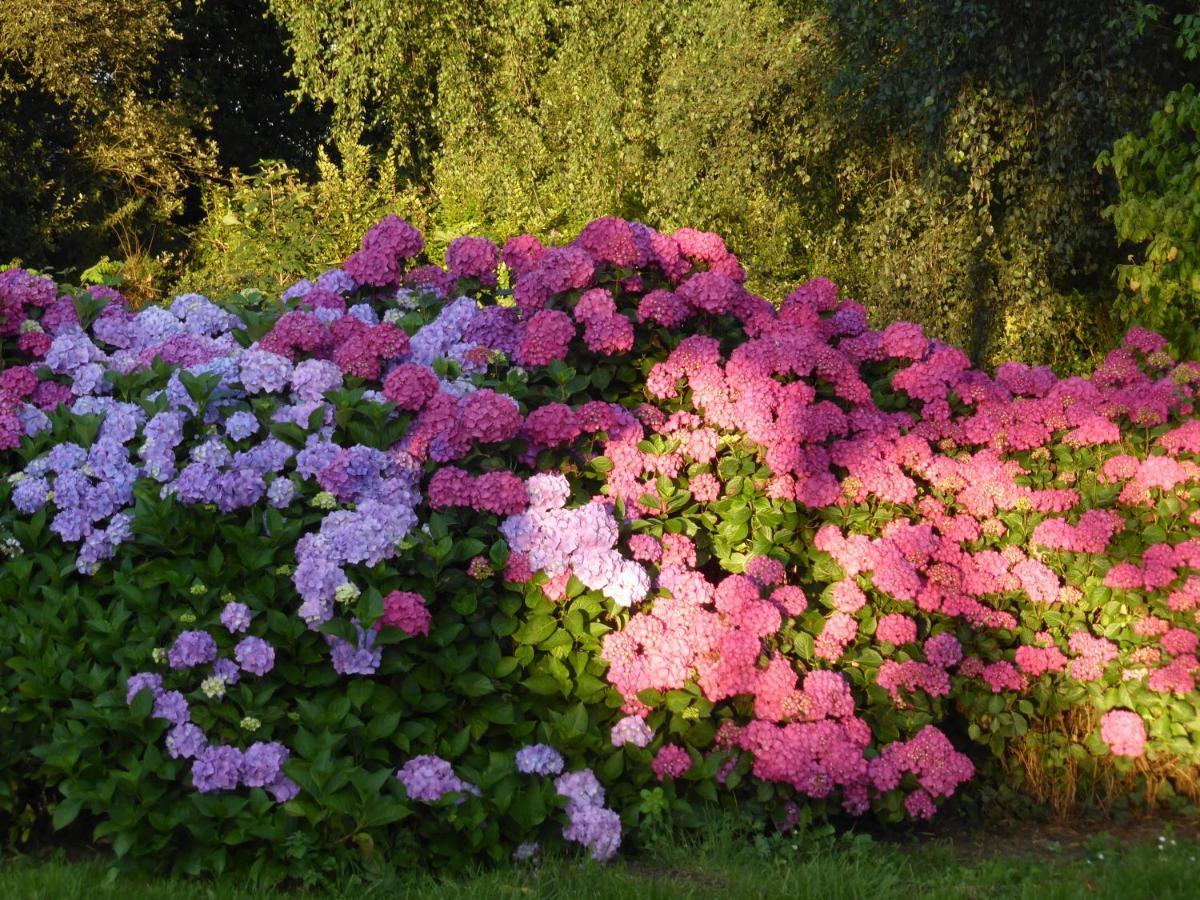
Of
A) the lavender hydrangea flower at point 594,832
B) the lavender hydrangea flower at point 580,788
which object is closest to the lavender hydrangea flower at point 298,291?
the lavender hydrangea flower at point 580,788

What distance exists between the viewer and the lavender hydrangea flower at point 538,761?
3.46 metres

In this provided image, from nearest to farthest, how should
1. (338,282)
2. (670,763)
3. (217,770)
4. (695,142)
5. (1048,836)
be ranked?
(217,770), (670,763), (1048,836), (338,282), (695,142)

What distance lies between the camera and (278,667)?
3.46m

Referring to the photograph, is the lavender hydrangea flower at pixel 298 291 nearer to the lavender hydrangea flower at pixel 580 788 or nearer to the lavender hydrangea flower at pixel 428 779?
the lavender hydrangea flower at pixel 428 779

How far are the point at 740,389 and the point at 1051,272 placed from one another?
6.38 m

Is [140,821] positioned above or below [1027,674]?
below

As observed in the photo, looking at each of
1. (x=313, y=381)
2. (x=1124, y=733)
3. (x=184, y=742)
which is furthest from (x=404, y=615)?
(x=1124, y=733)

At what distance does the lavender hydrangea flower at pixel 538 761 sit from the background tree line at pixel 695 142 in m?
4.06

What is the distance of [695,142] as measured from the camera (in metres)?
11.3

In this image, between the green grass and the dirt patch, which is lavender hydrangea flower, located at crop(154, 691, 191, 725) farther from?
the dirt patch

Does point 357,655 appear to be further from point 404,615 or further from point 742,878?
point 742,878

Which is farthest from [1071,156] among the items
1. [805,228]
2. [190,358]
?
[190,358]

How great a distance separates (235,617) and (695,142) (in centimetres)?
871

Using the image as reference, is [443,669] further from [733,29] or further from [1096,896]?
[733,29]
